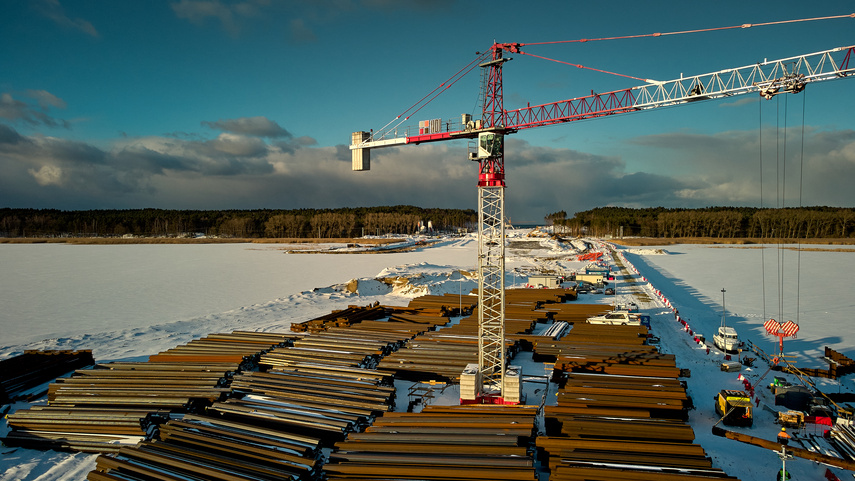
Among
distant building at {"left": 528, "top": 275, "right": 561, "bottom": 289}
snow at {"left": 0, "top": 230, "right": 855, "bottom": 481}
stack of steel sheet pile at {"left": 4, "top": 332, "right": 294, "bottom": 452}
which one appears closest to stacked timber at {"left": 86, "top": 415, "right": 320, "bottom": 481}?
stack of steel sheet pile at {"left": 4, "top": 332, "right": 294, "bottom": 452}

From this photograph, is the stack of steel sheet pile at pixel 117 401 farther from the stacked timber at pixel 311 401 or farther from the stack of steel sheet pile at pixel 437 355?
the stack of steel sheet pile at pixel 437 355

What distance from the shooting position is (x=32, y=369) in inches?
697

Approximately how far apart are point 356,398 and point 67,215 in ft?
689

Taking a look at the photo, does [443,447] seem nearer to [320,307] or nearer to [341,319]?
Result: [341,319]

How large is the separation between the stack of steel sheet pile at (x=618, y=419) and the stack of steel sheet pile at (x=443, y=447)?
753 mm

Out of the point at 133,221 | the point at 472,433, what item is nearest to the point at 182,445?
the point at 472,433

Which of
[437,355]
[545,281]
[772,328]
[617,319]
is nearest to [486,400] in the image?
[437,355]

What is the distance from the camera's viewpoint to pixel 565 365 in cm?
1719

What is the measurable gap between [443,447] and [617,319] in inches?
663

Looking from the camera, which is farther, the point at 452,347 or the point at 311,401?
the point at 452,347

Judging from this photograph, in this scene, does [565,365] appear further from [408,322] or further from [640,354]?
[408,322]

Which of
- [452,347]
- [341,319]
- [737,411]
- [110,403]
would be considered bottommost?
[110,403]

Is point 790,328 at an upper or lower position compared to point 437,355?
upper

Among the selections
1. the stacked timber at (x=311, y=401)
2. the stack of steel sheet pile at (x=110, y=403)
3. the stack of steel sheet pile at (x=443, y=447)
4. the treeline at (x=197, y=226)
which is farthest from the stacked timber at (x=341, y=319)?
the treeline at (x=197, y=226)
